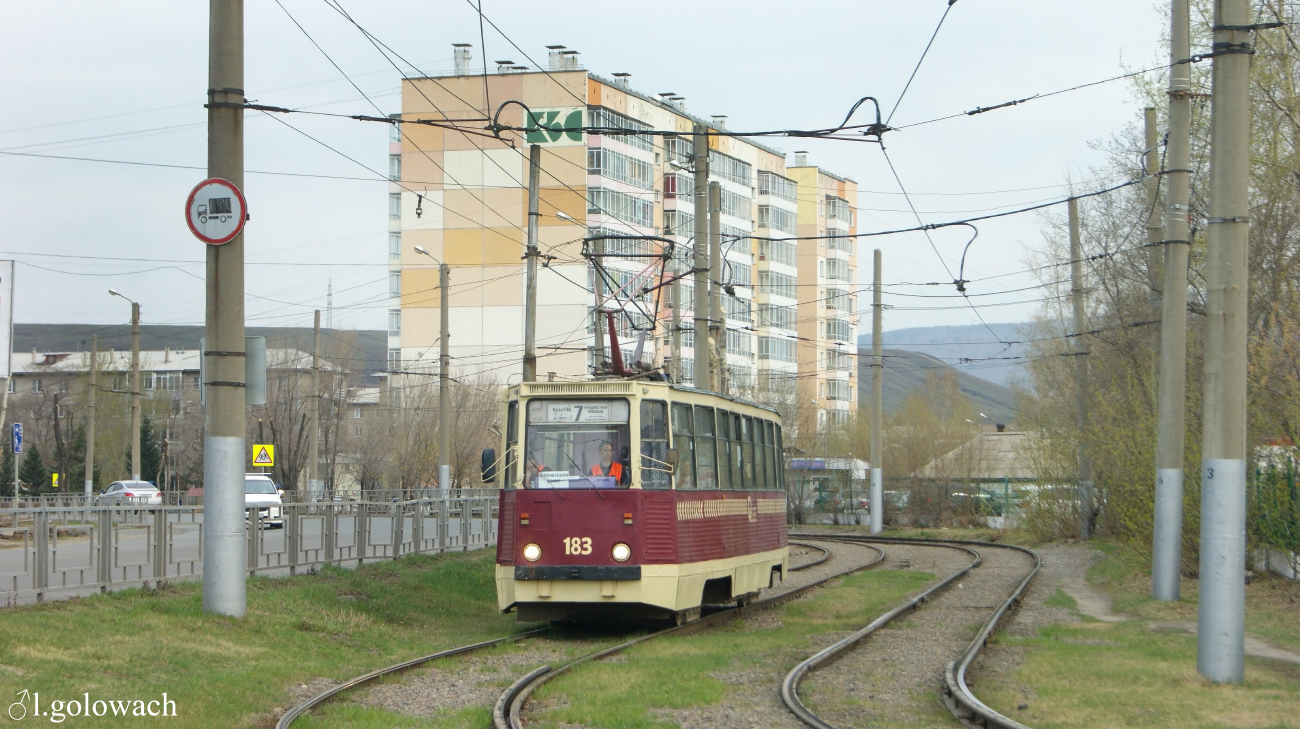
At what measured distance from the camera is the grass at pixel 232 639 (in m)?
9.03

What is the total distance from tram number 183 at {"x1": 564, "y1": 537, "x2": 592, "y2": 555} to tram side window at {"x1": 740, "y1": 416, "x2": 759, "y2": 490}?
12.9 feet

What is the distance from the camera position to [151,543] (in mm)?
14766

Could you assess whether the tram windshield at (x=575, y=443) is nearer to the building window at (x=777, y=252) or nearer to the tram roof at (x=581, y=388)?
the tram roof at (x=581, y=388)

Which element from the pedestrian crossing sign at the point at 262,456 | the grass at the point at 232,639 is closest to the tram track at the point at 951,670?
the grass at the point at 232,639

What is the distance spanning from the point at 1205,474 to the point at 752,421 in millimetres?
8012

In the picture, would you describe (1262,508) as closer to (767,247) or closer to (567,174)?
(567,174)

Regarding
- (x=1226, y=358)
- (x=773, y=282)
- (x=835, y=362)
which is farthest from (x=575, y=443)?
(x=835, y=362)

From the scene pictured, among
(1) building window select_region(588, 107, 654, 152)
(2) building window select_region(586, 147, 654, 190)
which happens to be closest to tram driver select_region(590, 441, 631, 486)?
(1) building window select_region(588, 107, 654, 152)

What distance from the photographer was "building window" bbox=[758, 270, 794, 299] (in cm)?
8212

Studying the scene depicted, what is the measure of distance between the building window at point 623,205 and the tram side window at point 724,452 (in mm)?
47808

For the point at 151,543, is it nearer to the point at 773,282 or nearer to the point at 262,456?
the point at 262,456

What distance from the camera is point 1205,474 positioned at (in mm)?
10812

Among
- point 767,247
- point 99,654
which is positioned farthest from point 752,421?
point 767,247

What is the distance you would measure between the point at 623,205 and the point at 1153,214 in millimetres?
49073
